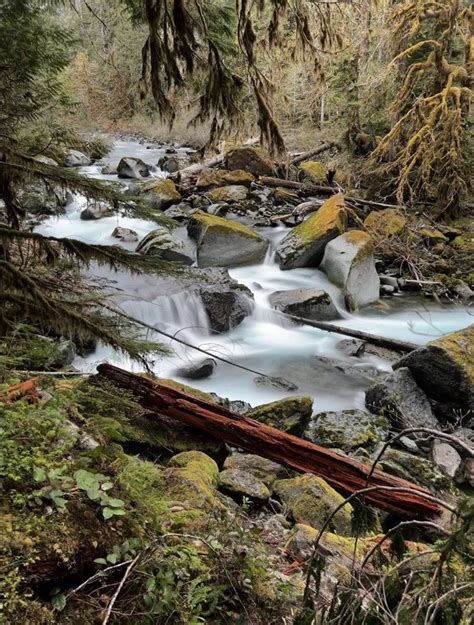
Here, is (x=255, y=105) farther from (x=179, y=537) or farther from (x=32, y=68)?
(x=179, y=537)

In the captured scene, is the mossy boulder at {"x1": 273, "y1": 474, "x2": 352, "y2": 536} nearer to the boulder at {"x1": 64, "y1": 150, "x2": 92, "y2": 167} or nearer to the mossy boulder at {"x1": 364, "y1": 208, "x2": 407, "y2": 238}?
the mossy boulder at {"x1": 364, "y1": 208, "x2": 407, "y2": 238}

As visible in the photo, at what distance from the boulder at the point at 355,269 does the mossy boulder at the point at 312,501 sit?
6675 mm

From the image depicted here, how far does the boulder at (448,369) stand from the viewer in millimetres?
6449

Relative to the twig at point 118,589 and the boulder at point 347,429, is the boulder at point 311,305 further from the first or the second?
the twig at point 118,589

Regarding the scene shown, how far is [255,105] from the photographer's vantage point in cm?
379

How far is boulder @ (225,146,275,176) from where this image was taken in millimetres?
16781

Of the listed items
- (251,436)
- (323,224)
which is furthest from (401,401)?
(323,224)

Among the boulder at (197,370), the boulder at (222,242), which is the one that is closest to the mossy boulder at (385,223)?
the boulder at (222,242)

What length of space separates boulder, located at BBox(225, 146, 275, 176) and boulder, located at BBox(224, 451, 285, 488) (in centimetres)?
1411

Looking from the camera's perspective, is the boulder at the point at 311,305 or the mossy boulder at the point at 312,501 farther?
the boulder at the point at 311,305

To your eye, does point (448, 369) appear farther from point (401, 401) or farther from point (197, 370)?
point (197, 370)

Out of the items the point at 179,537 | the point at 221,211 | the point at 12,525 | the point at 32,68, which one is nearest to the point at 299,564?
the point at 179,537

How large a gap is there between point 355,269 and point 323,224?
175cm

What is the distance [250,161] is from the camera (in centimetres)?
1689
